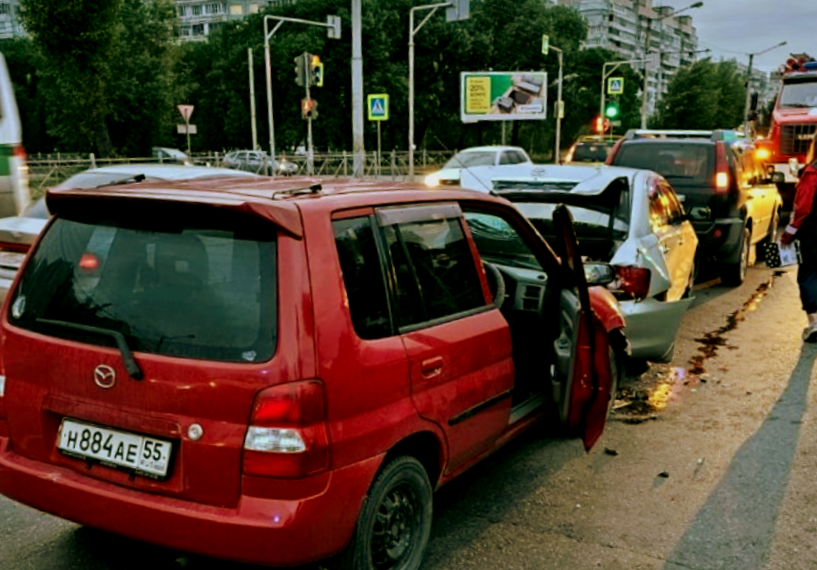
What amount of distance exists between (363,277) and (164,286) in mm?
721

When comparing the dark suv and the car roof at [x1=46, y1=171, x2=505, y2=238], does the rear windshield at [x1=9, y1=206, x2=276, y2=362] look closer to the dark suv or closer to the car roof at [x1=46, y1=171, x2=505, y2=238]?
the car roof at [x1=46, y1=171, x2=505, y2=238]

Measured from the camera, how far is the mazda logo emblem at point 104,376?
2713 mm

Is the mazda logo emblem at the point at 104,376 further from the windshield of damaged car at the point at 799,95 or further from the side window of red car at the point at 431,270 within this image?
the windshield of damaged car at the point at 799,95

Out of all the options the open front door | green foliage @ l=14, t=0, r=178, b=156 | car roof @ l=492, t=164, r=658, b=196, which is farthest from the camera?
green foliage @ l=14, t=0, r=178, b=156

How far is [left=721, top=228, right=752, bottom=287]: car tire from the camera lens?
399 inches

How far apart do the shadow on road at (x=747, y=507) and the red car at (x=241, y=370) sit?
1242 mm

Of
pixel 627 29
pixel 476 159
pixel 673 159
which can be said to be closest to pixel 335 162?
pixel 476 159

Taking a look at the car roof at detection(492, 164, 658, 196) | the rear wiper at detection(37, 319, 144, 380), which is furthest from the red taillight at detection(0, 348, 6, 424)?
the car roof at detection(492, 164, 658, 196)

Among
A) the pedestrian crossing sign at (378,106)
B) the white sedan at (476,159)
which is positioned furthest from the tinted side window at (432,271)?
the pedestrian crossing sign at (378,106)

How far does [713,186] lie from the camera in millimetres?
9555

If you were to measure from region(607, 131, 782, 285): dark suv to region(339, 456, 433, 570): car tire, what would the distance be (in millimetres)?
7492

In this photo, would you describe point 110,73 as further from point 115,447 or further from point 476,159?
point 115,447

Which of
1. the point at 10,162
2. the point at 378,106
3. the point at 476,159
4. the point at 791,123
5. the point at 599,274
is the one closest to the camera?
the point at 599,274

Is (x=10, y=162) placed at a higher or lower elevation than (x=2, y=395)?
higher
